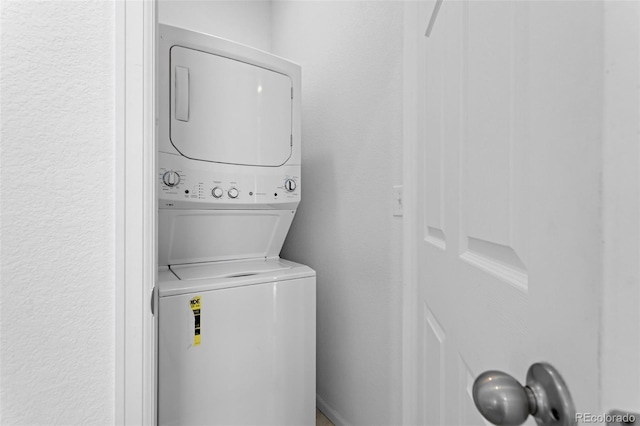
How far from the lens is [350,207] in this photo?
1.54 metres

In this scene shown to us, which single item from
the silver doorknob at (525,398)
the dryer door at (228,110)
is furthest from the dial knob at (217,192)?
the silver doorknob at (525,398)

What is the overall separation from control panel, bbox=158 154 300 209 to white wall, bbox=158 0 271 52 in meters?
1.06

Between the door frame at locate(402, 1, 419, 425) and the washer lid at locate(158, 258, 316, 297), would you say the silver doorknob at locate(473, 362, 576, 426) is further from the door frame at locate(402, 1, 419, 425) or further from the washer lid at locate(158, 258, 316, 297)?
the washer lid at locate(158, 258, 316, 297)

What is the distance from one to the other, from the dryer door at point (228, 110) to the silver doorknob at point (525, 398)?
1.29 meters

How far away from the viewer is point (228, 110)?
54.6 inches

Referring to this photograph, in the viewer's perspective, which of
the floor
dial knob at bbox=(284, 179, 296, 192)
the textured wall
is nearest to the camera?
the textured wall

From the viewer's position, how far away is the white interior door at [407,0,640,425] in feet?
0.71

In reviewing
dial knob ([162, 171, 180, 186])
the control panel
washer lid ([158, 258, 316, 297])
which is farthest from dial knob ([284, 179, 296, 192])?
dial knob ([162, 171, 180, 186])

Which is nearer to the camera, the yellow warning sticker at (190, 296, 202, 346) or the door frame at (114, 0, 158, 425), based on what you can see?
the door frame at (114, 0, 158, 425)

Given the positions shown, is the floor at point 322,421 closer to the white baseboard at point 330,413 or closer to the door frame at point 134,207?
the white baseboard at point 330,413

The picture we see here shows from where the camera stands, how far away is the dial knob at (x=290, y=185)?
153cm

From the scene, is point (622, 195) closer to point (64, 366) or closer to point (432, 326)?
point (432, 326)
